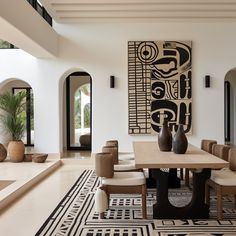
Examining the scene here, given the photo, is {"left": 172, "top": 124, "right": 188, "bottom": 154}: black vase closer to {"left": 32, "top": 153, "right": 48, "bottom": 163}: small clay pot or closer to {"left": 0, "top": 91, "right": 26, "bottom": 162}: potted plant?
{"left": 32, "top": 153, "right": 48, "bottom": 163}: small clay pot

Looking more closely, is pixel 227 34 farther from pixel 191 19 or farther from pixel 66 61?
pixel 66 61

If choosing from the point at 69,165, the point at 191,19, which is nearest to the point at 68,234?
the point at 69,165

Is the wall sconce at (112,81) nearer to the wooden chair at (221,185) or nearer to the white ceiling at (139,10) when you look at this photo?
the white ceiling at (139,10)

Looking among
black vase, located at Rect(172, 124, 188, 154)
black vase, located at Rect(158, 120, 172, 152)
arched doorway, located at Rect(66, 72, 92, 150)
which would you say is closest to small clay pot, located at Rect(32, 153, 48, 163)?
arched doorway, located at Rect(66, 72, 92, 150)

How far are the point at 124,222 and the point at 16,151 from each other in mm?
4875

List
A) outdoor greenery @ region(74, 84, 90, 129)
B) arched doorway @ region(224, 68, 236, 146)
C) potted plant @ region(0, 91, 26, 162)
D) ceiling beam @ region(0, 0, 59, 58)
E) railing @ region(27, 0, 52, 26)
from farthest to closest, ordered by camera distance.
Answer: arched doorway @ region(224, 68, 236, 146)
outdoor greenery @ region(74, 84, 90, 129)
potted plant @ region(0, 91, 26, 162)
railing @ region(27, 0, 52, 26)
ceiling beam @ region(0, 0, 59, 58)

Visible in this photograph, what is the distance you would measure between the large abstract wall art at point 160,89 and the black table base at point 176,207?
4.56 metres

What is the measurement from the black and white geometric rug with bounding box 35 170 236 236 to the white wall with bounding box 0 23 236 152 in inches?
153

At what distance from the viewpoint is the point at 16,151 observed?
27.0 feet

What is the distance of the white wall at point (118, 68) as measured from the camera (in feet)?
28.7

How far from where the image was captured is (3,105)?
8523 millimetres

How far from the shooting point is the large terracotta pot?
821 cm

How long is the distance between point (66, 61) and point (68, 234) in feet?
19.2

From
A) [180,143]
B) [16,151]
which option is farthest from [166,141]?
[16,151]
